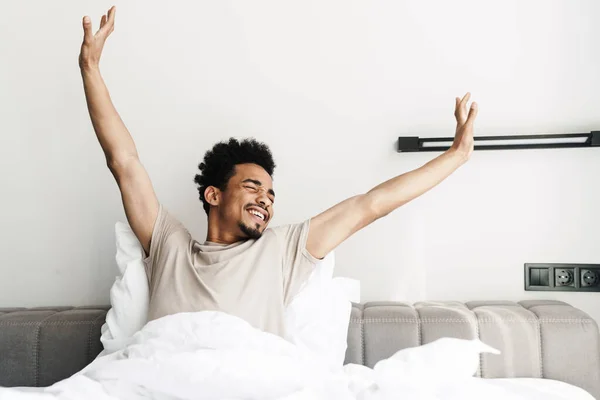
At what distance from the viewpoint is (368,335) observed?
1.53m

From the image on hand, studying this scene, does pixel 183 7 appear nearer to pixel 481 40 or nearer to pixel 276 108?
pixel 276 108

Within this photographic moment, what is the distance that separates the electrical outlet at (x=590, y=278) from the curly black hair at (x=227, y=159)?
1.10 metres

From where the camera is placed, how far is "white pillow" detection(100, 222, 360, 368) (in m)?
1.43

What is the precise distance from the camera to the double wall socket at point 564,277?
172 centimetres

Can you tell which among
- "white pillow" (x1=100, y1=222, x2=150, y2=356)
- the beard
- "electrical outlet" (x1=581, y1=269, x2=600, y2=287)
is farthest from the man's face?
"electrical outlet" (x1=581, y1=269, x2=600, y2=287)

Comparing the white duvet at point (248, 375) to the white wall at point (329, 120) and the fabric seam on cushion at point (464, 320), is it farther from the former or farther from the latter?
the white wall at point (329, 120)

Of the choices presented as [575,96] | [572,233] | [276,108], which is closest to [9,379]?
[276,108]

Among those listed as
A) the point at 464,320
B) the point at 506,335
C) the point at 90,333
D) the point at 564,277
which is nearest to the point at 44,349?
the point at 90,333

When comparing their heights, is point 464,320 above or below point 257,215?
below

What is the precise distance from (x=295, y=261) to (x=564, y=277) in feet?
3.05

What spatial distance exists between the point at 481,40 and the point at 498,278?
0.82m

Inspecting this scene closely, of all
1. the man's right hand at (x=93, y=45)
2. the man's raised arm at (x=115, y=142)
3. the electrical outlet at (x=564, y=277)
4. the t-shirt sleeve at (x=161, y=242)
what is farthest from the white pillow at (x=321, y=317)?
the man's right hand at (x=93, y=45)

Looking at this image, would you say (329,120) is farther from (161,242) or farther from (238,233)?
(161,242)

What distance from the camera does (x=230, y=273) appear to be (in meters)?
1.44
